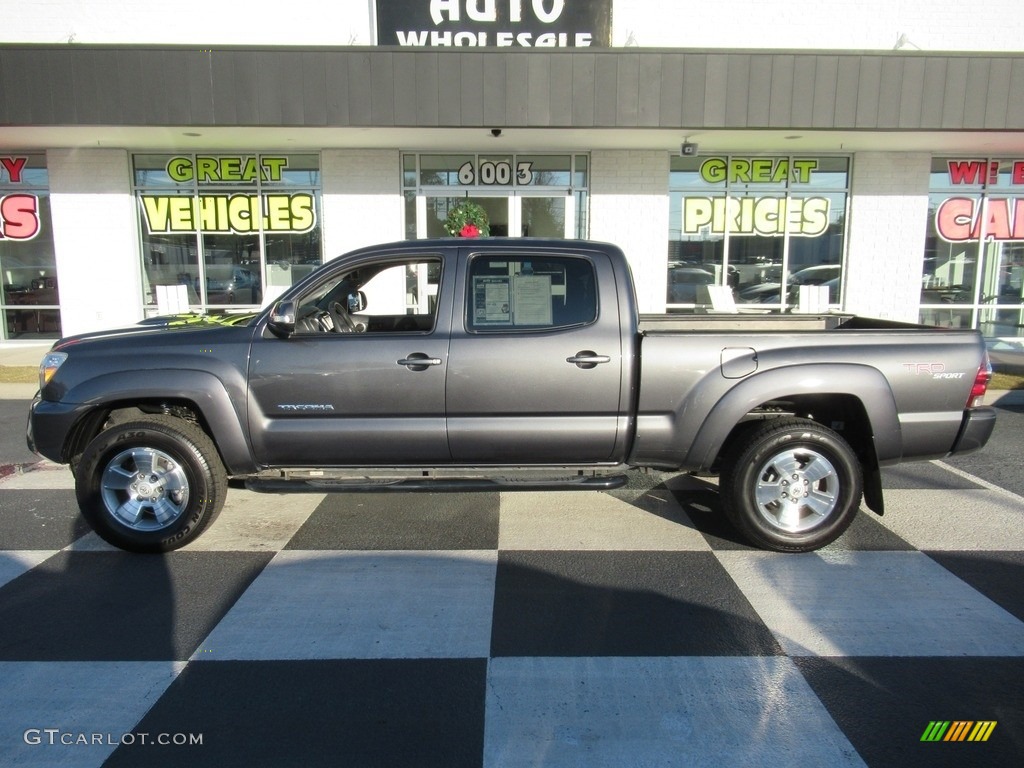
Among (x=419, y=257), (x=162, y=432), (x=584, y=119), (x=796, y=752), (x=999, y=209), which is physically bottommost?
(x=796, y=752)

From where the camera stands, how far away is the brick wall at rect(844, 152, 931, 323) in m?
13.1

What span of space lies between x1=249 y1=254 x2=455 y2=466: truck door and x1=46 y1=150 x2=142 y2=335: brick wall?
34.2ft

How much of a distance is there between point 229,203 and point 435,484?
10.6m

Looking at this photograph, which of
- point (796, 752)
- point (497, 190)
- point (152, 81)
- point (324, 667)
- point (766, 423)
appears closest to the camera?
point (796, 752)

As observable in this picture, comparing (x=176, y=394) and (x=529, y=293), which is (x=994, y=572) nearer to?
(x=529, y=293)

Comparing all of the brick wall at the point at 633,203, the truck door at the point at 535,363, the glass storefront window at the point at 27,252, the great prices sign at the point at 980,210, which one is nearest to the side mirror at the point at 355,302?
the truck door at the point at 535,363

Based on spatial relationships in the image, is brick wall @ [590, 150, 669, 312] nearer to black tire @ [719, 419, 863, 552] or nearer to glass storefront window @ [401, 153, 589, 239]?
glass storefront window @ [401, 153, 589, 239]

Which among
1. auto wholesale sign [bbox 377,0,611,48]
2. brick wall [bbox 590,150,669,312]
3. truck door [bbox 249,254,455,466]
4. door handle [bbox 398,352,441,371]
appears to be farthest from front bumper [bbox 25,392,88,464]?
auto wholesale sign [bbox 377,0,611,48]

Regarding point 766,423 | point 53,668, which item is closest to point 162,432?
point 53,668

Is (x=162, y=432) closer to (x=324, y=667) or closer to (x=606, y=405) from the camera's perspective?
(x=324, y=667)

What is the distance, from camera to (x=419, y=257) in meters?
4.79

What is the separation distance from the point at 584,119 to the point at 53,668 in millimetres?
9409

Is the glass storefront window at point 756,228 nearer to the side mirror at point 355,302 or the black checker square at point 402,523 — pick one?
the side mirror at point 355,302

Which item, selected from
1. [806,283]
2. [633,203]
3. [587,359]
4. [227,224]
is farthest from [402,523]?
[806,283]
